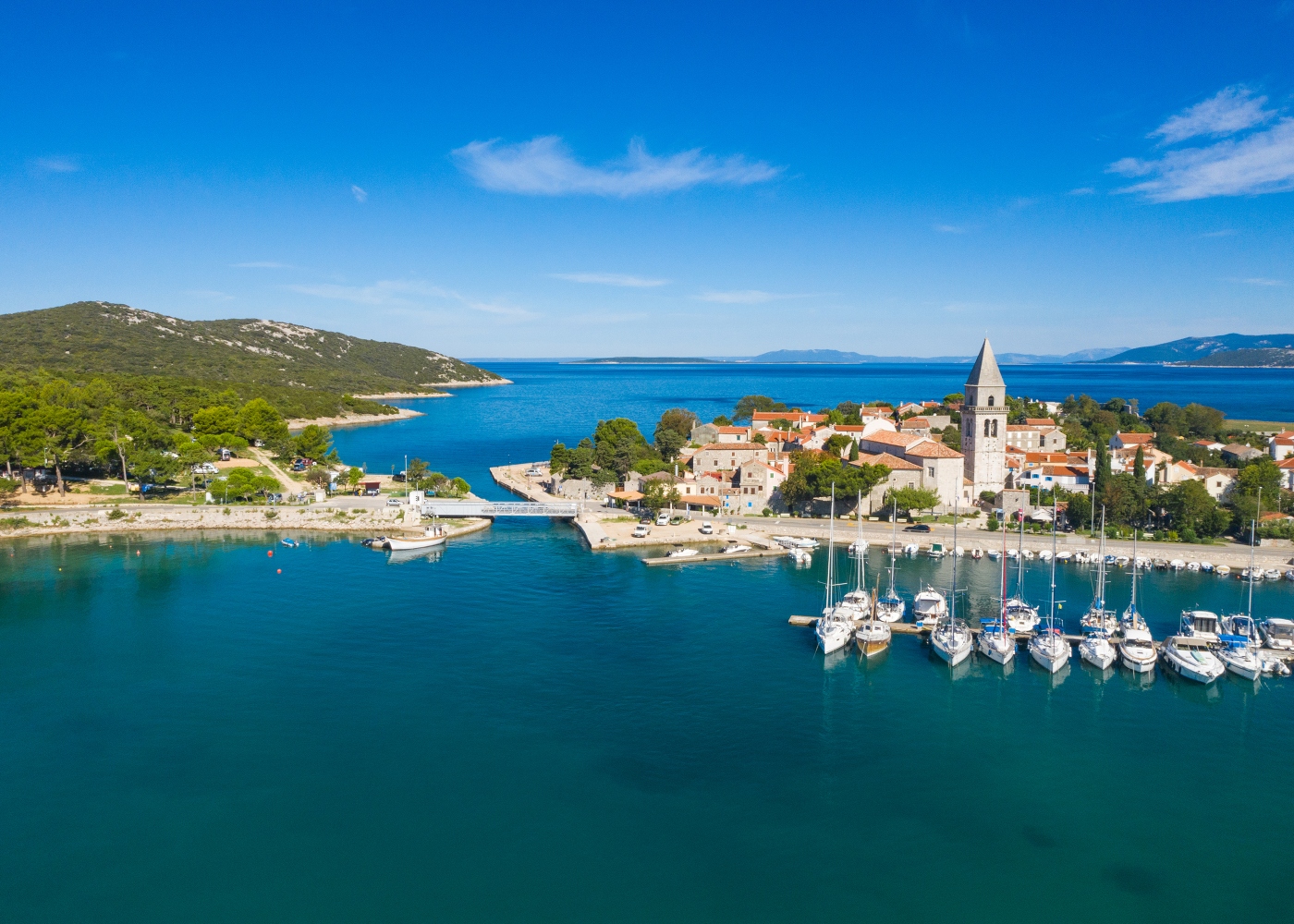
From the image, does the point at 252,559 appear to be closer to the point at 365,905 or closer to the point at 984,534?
the point at 365,905

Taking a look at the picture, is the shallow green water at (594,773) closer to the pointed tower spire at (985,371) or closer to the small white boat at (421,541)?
the small white boat at (421,541)

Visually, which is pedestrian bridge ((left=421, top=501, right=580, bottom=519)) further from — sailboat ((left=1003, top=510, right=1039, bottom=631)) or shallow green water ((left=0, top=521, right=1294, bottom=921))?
sailboat ((left=1003, top=510, right=1039, bottom=631))

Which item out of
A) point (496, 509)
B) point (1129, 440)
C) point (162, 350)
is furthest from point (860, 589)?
point (162, 350)

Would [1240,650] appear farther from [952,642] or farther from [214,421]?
[214,421]

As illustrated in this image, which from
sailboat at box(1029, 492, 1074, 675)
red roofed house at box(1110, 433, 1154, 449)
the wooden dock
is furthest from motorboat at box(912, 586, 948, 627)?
red roofed house at box(1110, 433, 1154, 449)

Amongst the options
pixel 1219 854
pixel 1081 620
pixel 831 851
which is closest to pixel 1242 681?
pixel 1081 620

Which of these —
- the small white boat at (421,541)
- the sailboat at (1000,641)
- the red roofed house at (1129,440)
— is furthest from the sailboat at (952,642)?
the red roofed house at (1129,440)
